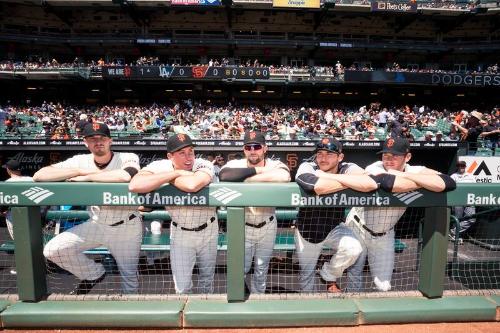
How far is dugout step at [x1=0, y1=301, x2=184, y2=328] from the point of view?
86.0 inches

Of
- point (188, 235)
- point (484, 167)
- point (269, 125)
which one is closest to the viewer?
point (188, 235)

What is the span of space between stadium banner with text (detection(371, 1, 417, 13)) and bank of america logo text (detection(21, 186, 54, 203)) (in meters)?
34.0

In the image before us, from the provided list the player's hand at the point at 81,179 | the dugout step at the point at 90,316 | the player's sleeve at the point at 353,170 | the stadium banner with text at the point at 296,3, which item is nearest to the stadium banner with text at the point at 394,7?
the stadium banner with text at the point at 296,3

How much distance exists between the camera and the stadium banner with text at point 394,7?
98.4 ft

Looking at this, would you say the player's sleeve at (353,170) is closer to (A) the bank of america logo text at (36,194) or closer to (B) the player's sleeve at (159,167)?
(B) the player's sleeve at (159,167)

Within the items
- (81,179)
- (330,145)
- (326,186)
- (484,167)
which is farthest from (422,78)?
(81,179)

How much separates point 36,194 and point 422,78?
→ 3081 centimetres

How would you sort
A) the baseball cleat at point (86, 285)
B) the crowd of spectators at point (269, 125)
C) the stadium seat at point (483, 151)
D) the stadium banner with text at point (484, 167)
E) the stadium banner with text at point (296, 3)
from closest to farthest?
the baseball cleat at point (86, 285) < the stadium banner with text at point (484, 167) < the stadium seat at point (483, 151) < the crowd of spectators at point (269, 125) < the stadium banner with text at point (296, 3)

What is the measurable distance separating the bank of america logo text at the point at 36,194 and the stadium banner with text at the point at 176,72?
81.7 feet

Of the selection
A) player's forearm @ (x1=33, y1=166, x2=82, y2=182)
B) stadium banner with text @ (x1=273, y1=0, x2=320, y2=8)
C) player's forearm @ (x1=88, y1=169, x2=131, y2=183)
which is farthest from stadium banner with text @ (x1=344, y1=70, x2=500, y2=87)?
player's forearm @ (x1=33, y1=166, x2=82, y2=182)

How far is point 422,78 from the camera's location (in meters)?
27.3

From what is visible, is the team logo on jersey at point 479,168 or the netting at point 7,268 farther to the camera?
the team logo on jersey at point 479,168

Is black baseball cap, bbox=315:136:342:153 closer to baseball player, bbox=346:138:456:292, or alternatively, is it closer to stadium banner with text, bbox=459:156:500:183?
baseball player, bbox=346:138:456:292

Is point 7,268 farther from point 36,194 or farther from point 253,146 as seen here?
point 253,146
